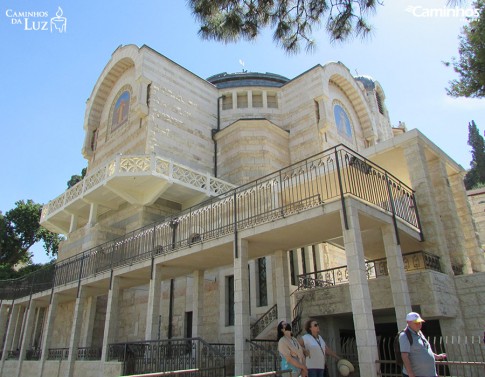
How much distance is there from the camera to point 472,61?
10070 mm

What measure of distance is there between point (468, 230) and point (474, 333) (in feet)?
14.5

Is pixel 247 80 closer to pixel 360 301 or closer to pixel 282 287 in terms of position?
pixel 282 287

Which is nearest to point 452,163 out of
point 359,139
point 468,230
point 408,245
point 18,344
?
point 468,230

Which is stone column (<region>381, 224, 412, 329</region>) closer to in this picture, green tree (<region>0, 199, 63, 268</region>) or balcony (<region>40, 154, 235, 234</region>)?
balcony (<region>40, 154, 235, 234</region>)

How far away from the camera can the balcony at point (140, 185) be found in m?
16.1

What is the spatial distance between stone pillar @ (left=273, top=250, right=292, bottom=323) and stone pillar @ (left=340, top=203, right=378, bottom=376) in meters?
2.96

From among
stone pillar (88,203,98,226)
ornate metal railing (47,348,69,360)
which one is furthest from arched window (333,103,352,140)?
ornate metal railing (47,348,69,360)

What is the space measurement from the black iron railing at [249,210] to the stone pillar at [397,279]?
0.54 meters

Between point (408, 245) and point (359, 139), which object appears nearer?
point (408, 245)

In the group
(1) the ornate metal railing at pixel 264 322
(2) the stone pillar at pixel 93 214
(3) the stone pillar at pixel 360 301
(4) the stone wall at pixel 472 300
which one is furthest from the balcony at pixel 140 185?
(4) the stone wall at pixel 472 300

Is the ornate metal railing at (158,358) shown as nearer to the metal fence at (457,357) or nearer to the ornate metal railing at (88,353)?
the ornate metal railing at (88,353)

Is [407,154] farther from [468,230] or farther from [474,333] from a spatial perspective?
[474,333]

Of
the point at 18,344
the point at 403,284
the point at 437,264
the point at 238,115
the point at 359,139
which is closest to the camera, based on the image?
the point at 403,284

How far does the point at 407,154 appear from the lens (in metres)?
11.6
